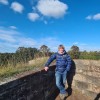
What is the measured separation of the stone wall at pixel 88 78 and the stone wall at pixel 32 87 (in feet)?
3.48

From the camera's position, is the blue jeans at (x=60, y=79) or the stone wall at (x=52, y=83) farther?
the blue jeans at (x=60, y=79)

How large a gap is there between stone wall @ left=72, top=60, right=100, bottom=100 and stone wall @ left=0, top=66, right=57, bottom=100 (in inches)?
41.8

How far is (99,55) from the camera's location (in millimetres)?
10383

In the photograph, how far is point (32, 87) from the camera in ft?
22.2

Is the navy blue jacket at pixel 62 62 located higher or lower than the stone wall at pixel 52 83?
higher

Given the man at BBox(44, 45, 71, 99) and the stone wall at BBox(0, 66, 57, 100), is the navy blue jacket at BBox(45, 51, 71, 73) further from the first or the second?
the stone wall at BBox(0, 66, 57, 100)

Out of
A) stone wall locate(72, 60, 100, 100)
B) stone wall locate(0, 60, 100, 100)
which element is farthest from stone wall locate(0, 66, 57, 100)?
stone wall locate(72, 60, 100, 100)

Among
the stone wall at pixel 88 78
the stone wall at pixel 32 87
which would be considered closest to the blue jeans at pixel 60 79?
the stone wall at pixel 32 87

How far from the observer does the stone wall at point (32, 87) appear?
5.60m

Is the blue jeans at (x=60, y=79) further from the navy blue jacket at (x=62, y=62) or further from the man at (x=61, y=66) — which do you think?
the navy blue jacket at (x=62, y=62)

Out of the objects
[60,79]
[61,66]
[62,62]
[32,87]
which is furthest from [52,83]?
[32,87]

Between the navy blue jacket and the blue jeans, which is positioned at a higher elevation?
the navy blue jacket

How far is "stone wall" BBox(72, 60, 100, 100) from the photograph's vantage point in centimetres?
→ 759

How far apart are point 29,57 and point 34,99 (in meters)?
5.67
